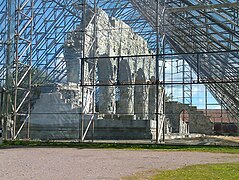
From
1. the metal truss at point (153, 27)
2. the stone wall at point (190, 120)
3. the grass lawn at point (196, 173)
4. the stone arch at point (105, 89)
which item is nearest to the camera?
the grass lawn at point (196, 173)

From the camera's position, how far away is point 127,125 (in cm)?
2453

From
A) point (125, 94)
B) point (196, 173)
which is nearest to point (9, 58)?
point (125, 94)

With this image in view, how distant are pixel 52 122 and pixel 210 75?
9477 millimetres

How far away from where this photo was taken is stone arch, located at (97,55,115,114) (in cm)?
2817

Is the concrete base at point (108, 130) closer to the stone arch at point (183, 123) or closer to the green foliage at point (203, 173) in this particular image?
the green foliage at point (203, 173)

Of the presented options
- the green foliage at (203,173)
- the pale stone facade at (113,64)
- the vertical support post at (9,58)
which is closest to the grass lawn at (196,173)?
the green foliage at (203,173)

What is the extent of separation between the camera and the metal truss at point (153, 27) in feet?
73.3

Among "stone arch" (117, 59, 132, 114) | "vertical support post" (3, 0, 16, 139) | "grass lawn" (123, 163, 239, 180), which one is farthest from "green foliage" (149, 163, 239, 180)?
"stone arch" (117, 59, 132, 114)

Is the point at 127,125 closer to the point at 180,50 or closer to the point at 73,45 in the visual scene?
the point at 73,45

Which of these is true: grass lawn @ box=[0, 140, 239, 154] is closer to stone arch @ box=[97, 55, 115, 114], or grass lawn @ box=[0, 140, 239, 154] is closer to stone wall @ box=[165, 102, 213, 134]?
stone arch @ box=[97, 55, 115, 114]

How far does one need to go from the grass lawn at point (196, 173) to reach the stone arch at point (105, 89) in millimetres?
17541

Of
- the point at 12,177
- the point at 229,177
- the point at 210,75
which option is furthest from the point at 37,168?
the point at 210,75

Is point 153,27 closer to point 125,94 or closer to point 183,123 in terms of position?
point 125,94

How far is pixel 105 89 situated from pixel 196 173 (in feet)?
63.3
